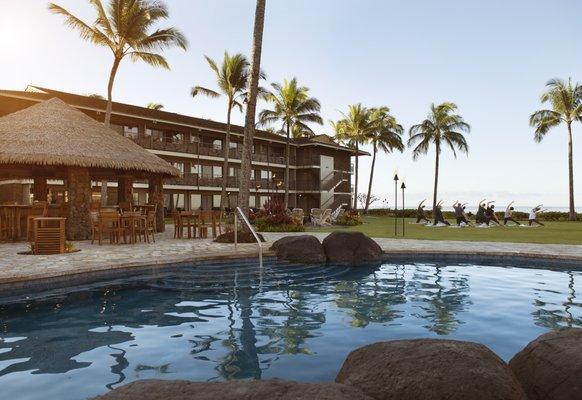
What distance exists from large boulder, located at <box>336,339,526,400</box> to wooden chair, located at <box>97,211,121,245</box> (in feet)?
38.4

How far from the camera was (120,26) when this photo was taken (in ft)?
75.9

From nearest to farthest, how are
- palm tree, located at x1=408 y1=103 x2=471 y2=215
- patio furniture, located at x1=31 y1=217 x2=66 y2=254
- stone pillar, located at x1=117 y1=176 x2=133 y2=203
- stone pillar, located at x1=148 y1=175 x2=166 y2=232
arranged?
1. patio furniture, located at x1=31 y1=217 x2=66 y2=254
2. stone pillar, located at x1=148 y1=175 x2=166 y2=232
3. stone pillar, located at x1=117 y1=176 x2=133 y2=203
4. palm tree, located at x1=408 y1=103 x2=471 y2=215

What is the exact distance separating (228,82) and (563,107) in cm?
2900

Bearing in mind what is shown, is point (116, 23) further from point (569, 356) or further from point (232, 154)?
point (569, 356)

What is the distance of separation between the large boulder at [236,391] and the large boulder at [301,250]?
28.8 ft

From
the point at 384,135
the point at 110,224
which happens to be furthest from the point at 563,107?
the point at 110,224

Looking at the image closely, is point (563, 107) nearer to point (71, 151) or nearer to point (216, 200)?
point (216, 200)

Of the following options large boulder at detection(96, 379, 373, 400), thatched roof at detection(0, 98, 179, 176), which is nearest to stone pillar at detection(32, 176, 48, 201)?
thatched roof at detection(0, 98, 179, 176)

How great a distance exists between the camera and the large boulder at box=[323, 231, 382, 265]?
11477mm

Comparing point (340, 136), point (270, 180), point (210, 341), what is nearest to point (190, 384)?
point (210, 341)

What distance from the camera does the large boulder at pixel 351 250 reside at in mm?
11477

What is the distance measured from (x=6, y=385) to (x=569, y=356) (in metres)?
4.70

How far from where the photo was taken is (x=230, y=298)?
7.63m

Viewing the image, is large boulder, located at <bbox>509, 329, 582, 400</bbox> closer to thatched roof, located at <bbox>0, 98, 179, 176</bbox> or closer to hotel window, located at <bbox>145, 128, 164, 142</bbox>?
thatched roof, located at <bbox>0, 98, 179, 176</bbox>
